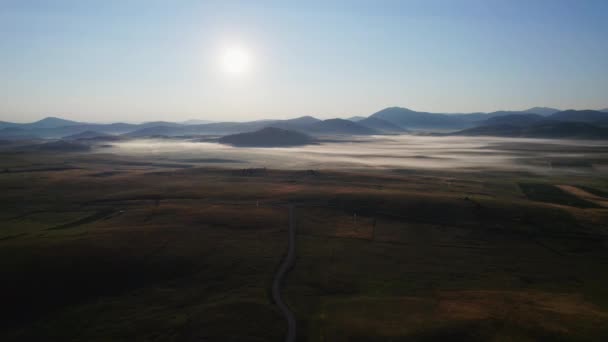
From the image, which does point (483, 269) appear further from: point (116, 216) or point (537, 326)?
point (116, 216)

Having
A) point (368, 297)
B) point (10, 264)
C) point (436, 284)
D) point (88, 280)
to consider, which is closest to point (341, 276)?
point (368, 297)

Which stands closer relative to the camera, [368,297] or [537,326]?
[537,326]

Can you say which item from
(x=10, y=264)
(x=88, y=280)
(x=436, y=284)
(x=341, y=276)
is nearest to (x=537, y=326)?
(x=436, y=284)

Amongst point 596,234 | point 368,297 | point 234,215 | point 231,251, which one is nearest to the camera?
point 368,297

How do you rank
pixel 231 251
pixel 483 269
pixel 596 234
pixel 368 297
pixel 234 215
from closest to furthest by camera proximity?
pixel 368 297 → pixel 483 269 → pixel 231 251 → pixel 596 234 → pixel 234 215

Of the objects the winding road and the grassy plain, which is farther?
the grassy plain

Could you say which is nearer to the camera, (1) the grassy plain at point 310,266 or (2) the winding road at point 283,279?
(2) the winding road at point 283,279
